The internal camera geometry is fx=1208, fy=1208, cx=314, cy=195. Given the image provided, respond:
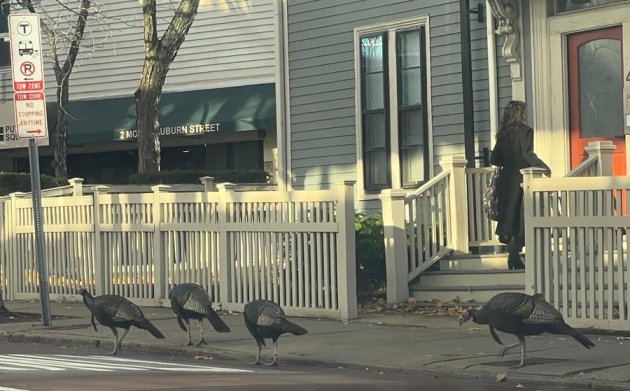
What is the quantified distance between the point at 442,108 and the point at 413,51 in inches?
41.8

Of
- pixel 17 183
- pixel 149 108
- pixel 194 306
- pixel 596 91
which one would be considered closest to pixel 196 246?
pixel 194 306

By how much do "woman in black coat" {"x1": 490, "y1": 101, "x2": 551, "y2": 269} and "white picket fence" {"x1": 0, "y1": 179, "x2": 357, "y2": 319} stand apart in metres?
1.79

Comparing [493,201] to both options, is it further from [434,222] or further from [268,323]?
[268,323]

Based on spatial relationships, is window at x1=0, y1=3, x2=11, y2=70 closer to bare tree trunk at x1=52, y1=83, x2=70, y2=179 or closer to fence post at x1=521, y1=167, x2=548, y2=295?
bare tree trunk at x1=52, y1=83, x2=70, y2=179

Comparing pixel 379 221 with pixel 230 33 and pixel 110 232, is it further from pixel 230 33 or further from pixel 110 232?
pixel 230 33

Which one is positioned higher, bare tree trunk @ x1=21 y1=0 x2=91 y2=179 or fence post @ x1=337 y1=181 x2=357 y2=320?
bare tree trunk @ x1=21 y1=0 x2=91 y2=179

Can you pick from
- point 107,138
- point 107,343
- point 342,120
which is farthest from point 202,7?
point 107,343

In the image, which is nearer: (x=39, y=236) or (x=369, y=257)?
(x=39, y=236)

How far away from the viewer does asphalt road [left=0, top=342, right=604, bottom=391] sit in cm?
932

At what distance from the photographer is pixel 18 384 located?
937cm

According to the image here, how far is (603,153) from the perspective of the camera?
13.7 meters

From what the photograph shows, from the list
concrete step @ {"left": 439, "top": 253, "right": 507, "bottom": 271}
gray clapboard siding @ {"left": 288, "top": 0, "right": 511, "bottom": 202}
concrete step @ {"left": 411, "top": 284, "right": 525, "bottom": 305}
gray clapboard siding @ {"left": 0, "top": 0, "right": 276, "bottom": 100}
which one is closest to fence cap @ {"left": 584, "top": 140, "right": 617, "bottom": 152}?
concrete step @ {"left": 411, "top": 284, "right": 525, "bottom": 305}

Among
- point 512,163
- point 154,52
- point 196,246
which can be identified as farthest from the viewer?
point 154,52

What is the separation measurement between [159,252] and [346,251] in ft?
11.2
